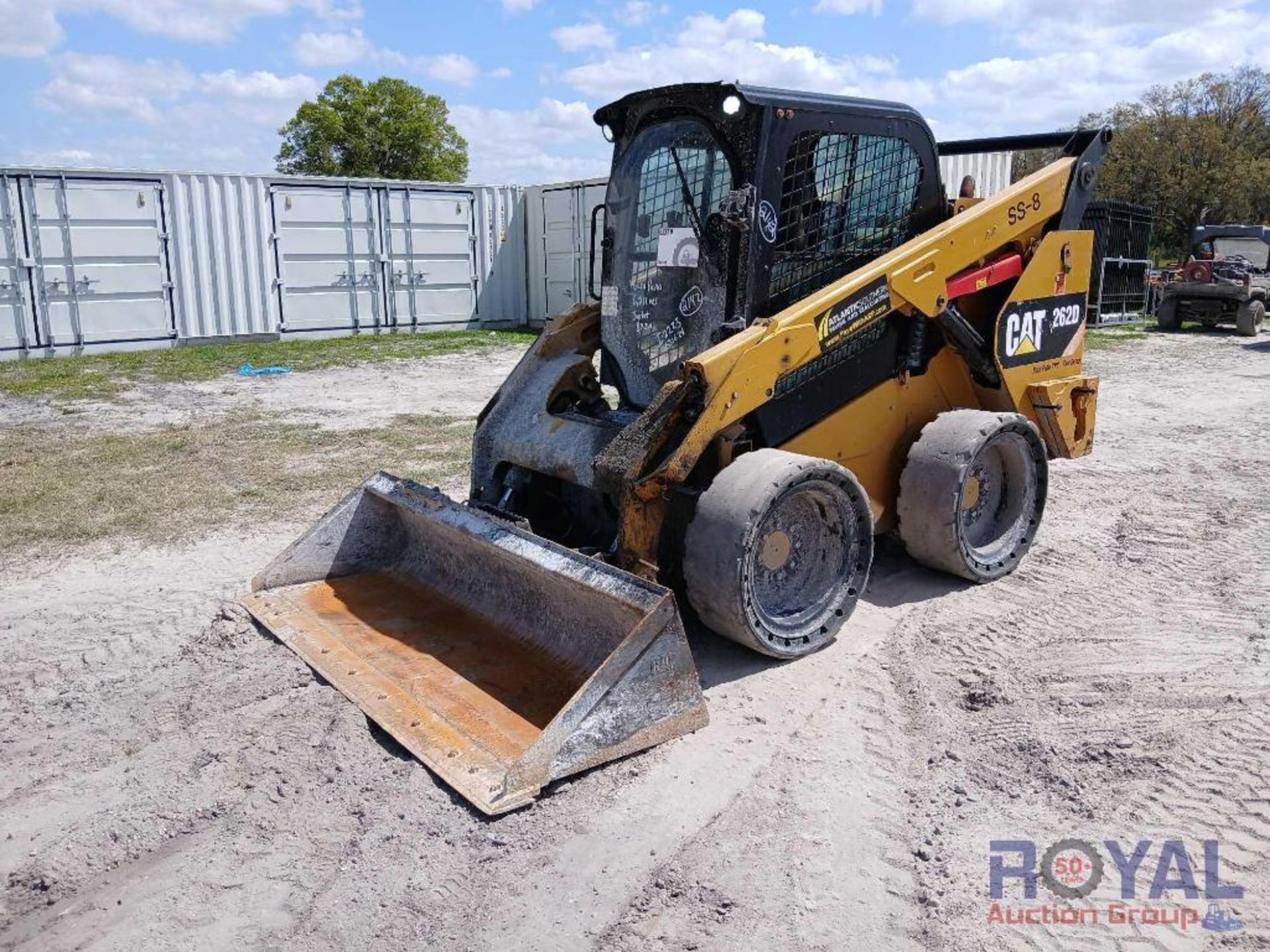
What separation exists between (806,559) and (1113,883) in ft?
6.24

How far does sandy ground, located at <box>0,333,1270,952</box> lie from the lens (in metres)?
2.80

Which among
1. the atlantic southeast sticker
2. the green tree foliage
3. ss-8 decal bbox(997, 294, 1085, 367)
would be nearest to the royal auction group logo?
the atlantic southeast sticker

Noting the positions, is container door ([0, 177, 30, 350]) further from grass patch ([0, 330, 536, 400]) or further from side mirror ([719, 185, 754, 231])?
side mirror ([719, 185, 754, 231])

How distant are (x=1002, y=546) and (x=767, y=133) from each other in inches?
98.5

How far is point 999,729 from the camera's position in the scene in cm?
380

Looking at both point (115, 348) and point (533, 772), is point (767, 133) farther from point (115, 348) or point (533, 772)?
point (115, 348)

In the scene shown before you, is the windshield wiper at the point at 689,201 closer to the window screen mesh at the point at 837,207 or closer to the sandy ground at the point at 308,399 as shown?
the window screen mesh at the point at 837,207

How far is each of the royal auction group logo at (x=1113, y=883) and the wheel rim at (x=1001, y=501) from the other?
2.31 m

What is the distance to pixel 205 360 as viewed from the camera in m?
14.4

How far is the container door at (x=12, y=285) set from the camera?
Answer: 14.0 metres

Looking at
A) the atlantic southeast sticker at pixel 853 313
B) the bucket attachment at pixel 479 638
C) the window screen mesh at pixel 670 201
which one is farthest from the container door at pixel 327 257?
the atlantic southeast sticker at pixel 853 313

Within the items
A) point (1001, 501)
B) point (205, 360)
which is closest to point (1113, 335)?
point (1001, 501)

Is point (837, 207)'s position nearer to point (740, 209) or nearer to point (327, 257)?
point (740, 209)

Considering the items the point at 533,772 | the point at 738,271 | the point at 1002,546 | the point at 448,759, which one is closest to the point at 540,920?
the point at 533,772
